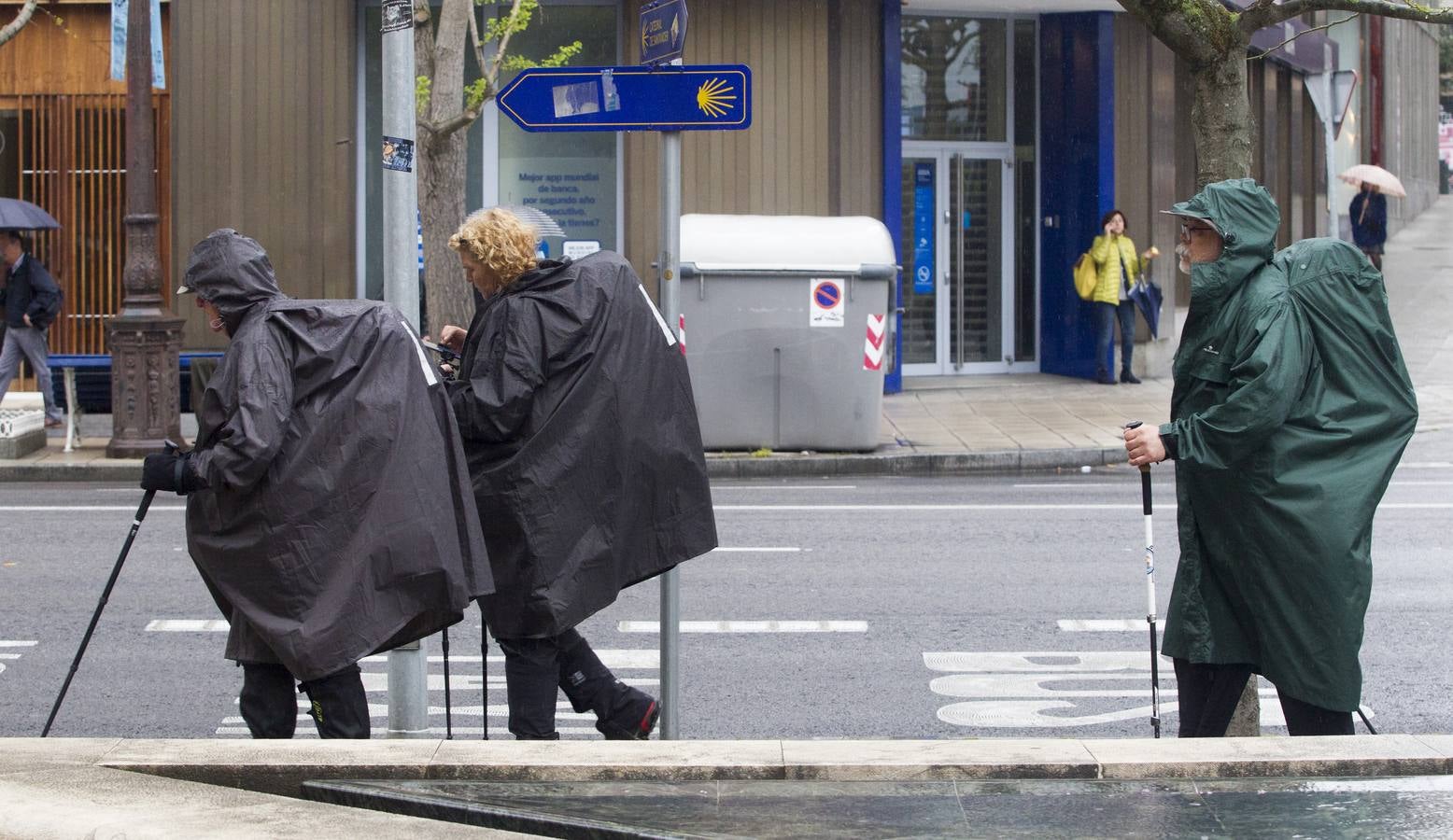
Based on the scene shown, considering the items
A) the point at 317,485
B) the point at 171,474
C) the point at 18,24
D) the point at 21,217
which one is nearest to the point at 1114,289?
the point at 21,217

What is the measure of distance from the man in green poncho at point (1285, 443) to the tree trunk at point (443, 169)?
9836mm

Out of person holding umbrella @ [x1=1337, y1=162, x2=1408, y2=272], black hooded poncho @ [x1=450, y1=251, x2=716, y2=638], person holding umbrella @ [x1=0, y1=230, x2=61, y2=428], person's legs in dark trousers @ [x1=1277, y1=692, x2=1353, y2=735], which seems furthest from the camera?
person holding umbrella @ [x1=1337, y1=162, x2=1408, y2=272]

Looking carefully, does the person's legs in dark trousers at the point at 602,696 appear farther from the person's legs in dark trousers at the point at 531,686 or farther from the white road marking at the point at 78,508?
the white road marking at the point at 78,508

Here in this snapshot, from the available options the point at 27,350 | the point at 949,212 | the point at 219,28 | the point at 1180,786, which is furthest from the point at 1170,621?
the point at 949,212

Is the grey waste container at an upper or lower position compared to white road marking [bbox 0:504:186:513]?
upper

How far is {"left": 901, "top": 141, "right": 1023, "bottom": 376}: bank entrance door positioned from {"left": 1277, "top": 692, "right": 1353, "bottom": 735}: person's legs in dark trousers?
14.3 m

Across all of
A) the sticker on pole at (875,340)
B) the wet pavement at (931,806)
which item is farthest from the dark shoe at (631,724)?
Result: the sticker on pole at (875,340)

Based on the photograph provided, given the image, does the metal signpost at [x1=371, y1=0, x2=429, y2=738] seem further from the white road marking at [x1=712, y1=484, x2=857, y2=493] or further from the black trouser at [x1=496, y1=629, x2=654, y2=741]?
the white road marking at [x1=712, y1=484, x2=857, y2=493]

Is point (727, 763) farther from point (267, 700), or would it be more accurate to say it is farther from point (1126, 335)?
point (1126, 335)

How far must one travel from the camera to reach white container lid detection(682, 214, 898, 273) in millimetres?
12945

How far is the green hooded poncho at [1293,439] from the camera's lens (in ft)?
14.1

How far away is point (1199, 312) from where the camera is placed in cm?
446

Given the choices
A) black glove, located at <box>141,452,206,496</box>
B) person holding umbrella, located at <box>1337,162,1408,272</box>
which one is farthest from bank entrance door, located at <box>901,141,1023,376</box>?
black glove, located at <box>141,452,206,496</box>

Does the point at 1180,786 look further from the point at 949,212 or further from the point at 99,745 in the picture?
the point at 949,212
